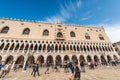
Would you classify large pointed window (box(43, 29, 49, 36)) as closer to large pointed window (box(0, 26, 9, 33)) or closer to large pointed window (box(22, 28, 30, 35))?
large pointed window (box(22, 28, 30, 35))

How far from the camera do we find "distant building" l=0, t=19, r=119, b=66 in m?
23.0

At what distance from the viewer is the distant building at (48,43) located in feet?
75.4

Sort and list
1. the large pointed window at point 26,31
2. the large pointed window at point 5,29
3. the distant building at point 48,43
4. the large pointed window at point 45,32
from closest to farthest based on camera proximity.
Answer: the distant building at point 48,43 → the large pointed window at point 5,29 → the large pointed window at point 26,31 → the large pointed window at point 45,32

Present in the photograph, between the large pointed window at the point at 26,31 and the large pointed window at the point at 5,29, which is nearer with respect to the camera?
the large pointed window at the point at 5,29

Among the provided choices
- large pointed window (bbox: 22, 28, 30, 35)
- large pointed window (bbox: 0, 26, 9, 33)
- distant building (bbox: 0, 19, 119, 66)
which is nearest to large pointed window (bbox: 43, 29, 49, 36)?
distant building (bbox: 0, 19, 119, 66)

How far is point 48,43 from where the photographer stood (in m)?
26.3

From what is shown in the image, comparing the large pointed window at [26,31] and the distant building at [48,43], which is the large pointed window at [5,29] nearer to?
the distant building at [48,43]

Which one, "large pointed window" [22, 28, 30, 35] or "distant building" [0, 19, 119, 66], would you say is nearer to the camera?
"distant building" [0, 19, 119, 66]

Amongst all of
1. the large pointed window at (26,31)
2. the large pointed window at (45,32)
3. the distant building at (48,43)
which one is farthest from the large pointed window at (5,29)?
the large pointed window at (45,32)

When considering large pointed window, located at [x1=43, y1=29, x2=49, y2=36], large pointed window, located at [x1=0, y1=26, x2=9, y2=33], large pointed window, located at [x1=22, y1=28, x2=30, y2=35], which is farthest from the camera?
large pointed window, located at [x1=43, y1=29, x2=49, y2=36]

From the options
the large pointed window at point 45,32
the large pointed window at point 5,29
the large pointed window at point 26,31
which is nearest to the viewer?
the large pointed window at point 5,29

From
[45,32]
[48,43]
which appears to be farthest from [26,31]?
[48,43]

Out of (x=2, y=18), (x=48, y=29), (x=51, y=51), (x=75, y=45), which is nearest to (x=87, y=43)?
(x=75, y=45)

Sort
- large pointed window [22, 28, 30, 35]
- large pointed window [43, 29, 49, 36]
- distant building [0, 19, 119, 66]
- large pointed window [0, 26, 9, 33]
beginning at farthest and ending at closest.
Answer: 1. large pointed window [43, 29, 49, 36]
2. large pointed window [22, 28, 30, 35]
3. large pointed window [0, 26, 9, 33]
4. distant building [0, 19, 119, 66]
